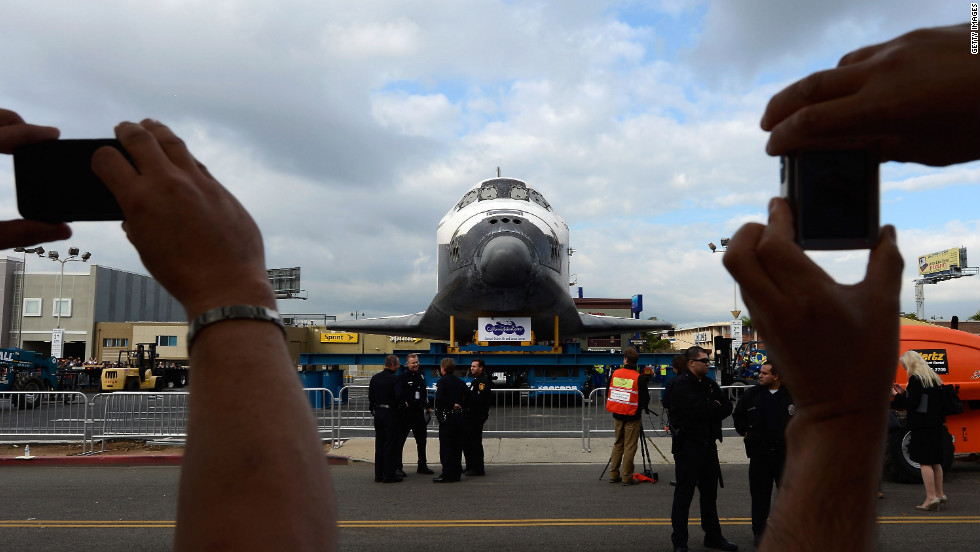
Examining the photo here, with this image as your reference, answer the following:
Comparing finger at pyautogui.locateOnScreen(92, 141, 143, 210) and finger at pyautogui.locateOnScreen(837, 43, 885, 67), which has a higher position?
finger at pyautogui.locateOnScreen(837, 43, 885, 67)

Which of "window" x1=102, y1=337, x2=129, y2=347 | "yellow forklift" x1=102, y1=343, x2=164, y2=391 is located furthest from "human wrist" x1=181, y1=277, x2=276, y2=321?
"window" x1=102, y1=337, x2=129, y2=347

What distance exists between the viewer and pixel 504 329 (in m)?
17.2

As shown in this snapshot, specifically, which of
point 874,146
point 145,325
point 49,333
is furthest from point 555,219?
point 49,333

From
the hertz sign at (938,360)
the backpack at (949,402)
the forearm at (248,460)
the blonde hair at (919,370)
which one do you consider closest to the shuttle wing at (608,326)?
the hertz sign at (938,360)

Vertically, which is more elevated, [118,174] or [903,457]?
[118,174]

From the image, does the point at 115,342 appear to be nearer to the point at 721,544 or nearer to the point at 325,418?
the point at 325,418

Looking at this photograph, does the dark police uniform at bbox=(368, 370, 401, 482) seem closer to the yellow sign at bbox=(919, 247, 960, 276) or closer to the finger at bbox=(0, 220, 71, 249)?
the finger at bbox=(0, 220, 71, 249)

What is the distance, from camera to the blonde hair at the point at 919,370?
790 centimetres

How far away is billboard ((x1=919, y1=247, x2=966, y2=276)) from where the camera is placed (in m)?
79.1

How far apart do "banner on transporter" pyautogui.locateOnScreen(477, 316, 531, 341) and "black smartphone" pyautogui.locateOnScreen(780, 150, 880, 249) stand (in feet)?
52.9

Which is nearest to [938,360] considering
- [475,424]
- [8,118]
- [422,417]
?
[475,424]

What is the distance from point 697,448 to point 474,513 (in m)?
2.59

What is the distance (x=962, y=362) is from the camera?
925 centimetres

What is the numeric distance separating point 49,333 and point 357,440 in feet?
159
